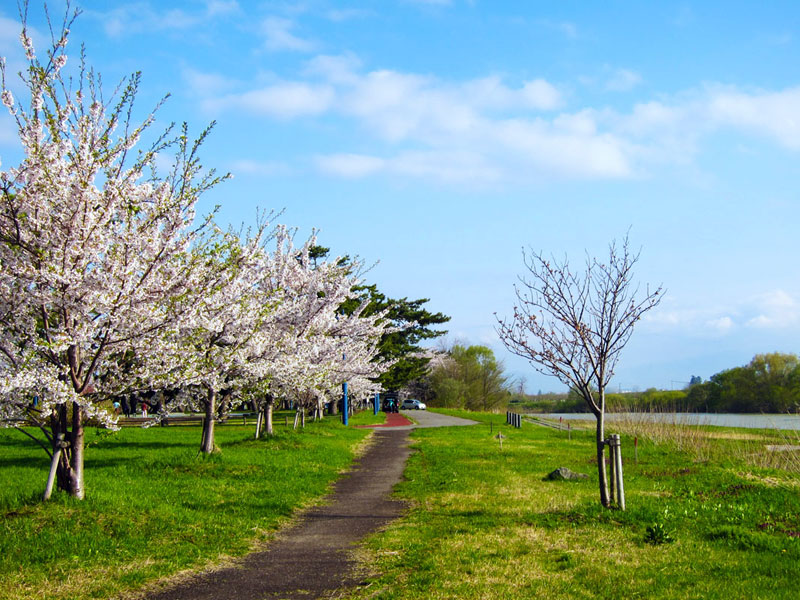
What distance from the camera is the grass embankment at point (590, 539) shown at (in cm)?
643

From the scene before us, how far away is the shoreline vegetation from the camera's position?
21.6 ft

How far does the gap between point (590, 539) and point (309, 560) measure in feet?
11.7

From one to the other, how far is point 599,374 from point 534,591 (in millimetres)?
4702

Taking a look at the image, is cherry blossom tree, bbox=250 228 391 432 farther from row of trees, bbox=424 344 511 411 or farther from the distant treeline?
row of trees, bbox=424 344 511 411

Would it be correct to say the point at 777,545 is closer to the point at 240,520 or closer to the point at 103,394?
the point at 240,520

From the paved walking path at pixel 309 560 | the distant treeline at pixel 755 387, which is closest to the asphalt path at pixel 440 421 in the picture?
the distant treeline at pixel 755 387

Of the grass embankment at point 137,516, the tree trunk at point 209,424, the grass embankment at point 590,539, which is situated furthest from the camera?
the tree trunk at point 209,424

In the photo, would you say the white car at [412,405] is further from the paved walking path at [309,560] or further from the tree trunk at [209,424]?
the paved walking path at [309,560]

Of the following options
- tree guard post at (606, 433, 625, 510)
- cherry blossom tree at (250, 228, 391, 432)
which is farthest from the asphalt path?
tree guard post at (606, 433, 625, 510)

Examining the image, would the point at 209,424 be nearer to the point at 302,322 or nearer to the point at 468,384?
the point at 302,322

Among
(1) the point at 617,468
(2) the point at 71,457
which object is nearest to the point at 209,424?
(2) the point at 71,457

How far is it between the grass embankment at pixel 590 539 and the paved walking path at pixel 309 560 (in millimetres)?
403

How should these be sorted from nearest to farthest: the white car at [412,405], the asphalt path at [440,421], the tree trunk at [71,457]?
1. the tree trunk at [71,457]
2. the asphalt path at [440,421]
3. the white car at [412,405]

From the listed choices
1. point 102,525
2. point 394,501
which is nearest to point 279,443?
point 394,501
